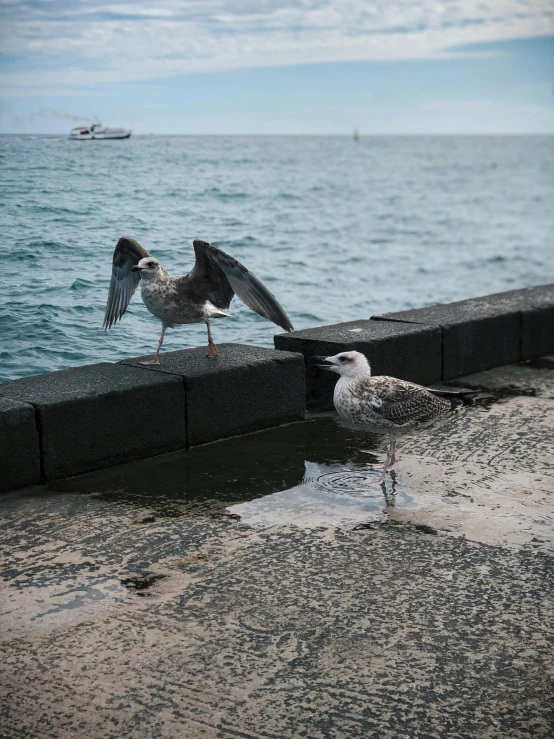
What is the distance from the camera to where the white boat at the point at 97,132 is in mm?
8484

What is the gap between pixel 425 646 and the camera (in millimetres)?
3521

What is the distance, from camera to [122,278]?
6984 mm

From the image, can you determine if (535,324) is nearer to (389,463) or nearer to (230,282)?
(230,282)

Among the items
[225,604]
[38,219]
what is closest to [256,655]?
[225,604]

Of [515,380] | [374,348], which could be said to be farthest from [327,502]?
[515,380]

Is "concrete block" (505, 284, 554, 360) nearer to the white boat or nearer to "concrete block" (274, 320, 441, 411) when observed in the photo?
"concrete block" (274, 320, 441, 411)

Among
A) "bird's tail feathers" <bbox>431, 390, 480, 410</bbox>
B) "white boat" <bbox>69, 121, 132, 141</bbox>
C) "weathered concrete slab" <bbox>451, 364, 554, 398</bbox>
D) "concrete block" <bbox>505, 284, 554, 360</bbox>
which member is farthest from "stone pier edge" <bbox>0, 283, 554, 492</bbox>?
"white boat" <bbox>69, 121, 132, 141</bbox>

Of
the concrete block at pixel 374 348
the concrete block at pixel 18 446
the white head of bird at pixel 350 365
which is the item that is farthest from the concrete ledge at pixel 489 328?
the concrete block at pixel 18 446

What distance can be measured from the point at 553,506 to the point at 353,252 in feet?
51.3

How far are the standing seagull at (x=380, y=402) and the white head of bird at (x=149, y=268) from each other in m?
1.49

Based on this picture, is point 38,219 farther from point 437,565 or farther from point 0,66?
point 437,565

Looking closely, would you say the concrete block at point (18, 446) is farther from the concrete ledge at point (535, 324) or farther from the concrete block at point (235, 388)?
the concrete ledge at point (535, 324)

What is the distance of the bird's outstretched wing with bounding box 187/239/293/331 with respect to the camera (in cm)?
630

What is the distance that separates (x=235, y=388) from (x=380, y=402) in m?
1.36
